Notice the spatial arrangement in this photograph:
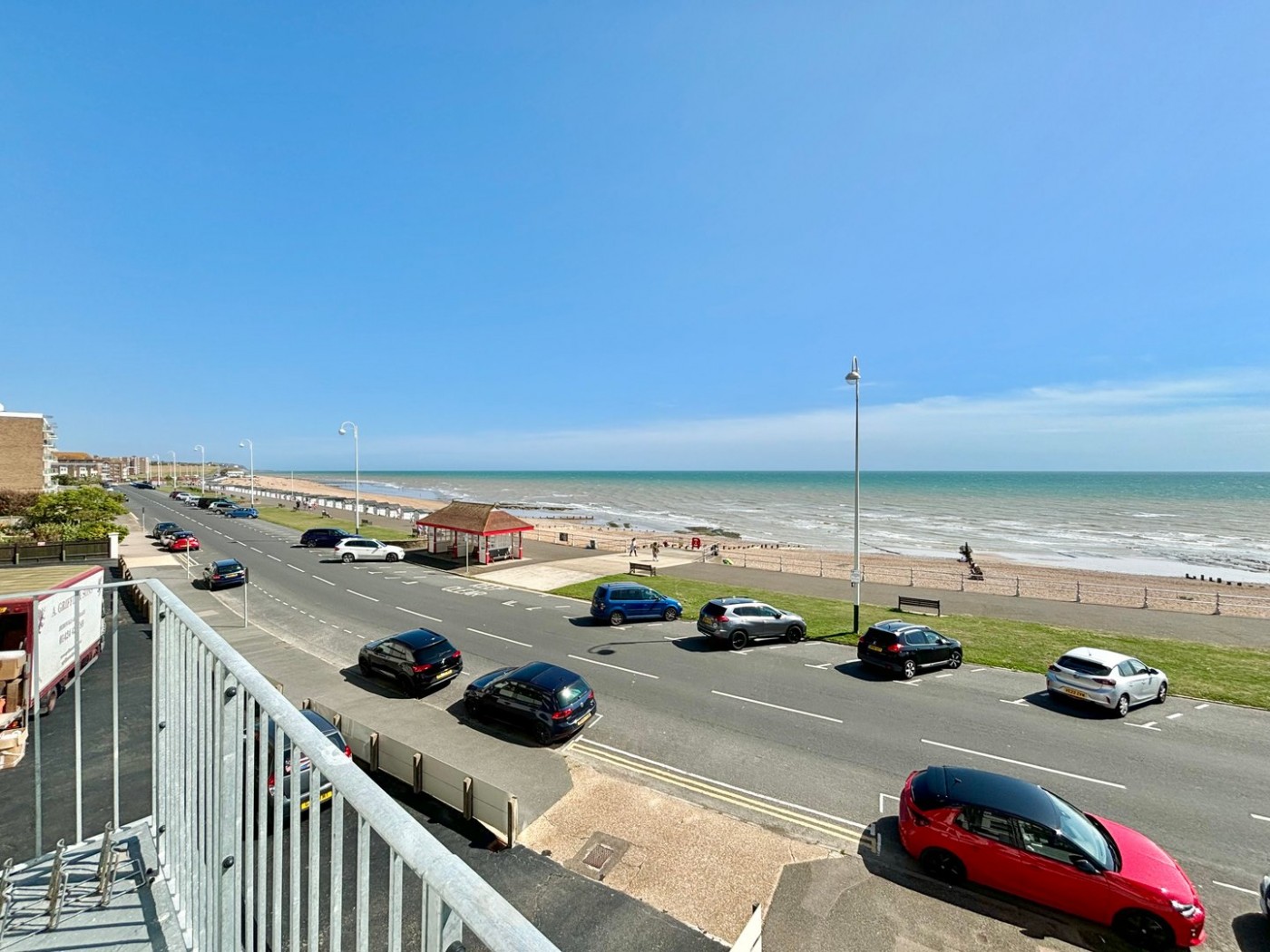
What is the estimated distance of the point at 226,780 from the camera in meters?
2.88

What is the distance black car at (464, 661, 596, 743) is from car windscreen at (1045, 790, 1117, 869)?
9138 mm

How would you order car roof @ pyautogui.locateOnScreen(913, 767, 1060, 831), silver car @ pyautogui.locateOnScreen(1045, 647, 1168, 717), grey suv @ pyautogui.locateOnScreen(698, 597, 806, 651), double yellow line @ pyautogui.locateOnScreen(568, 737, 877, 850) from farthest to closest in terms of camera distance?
grey suv @ pyautogui.locateOnScreen(698, 597, 806, 651)
silver car @ pyautogui.locateOnScreen(1045, 647, 1168, 717)
double yellow line @ pyautogui.locateOnScreen(568, 737, 877, 850)
car roof @ pyautogui.locateOnScreen(913, 767, 1060, 831)

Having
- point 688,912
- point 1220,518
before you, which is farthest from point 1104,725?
point 1220,518

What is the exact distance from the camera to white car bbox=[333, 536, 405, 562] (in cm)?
3706

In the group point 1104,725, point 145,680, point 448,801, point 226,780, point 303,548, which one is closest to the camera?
point 226,780

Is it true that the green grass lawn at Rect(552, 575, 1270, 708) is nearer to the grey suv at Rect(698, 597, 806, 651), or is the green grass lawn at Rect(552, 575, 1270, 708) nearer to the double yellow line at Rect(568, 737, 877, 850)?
the grey suv at Rect(698, 597, 806, 651)

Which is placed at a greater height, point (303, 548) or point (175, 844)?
point (175, 844)

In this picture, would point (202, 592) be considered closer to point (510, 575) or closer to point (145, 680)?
point (145, 680)

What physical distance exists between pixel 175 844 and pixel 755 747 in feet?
38.7

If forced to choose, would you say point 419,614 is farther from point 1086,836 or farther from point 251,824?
point 251,824

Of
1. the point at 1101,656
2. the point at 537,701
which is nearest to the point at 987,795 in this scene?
the point at 537,701

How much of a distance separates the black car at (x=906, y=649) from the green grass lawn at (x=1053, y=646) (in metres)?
1.74

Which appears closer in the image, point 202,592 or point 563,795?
point 563,795

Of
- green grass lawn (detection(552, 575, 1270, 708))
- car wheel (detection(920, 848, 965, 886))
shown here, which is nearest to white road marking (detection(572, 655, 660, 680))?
green grass lawn (detection(552, 575, 1270, 708))
